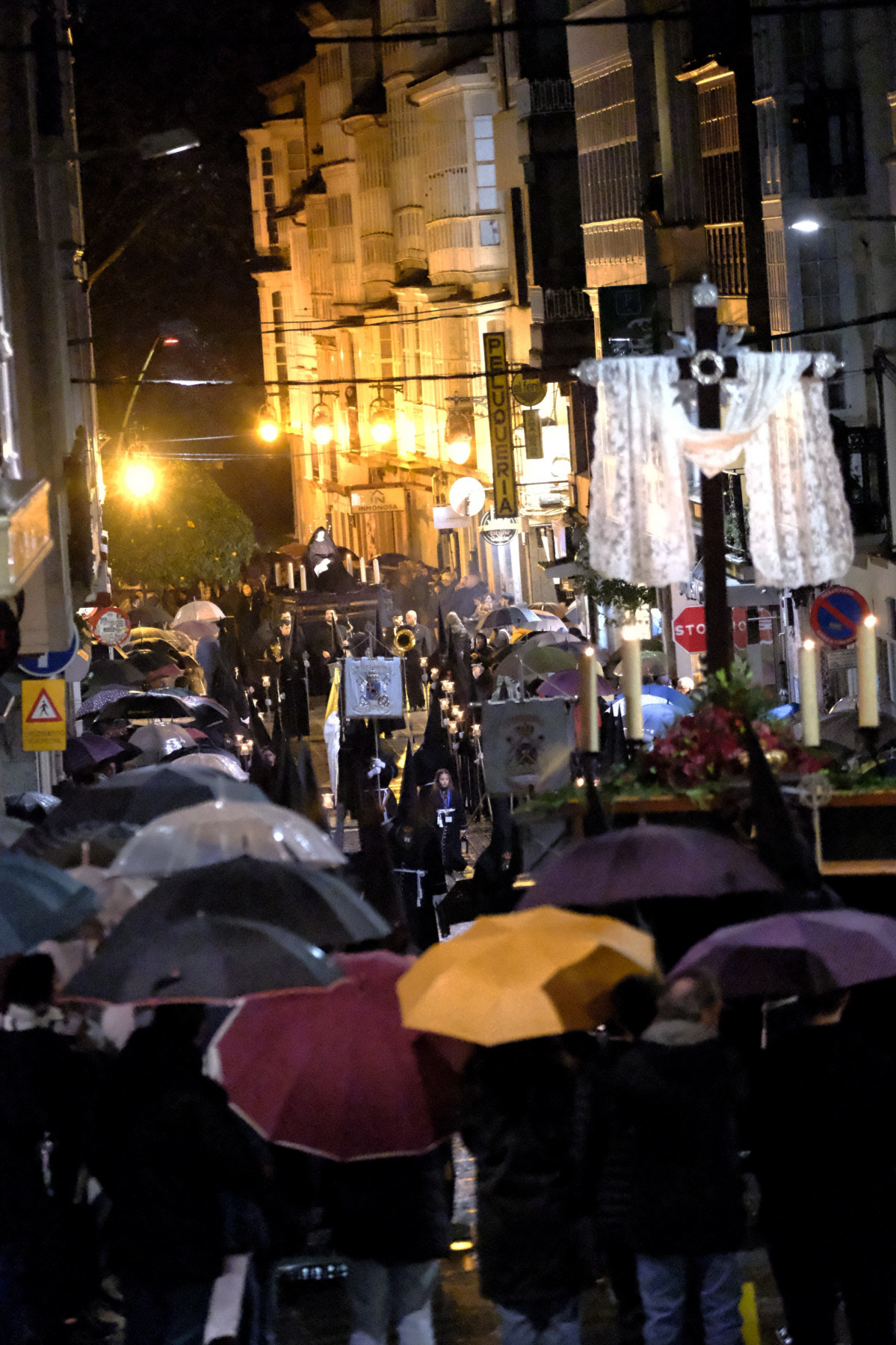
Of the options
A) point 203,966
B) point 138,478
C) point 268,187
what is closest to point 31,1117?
point 203,966

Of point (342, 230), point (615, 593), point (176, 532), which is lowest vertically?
point (615, 593)

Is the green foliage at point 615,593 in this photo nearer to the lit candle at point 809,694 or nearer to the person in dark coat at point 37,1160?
the lit candle at point 809,694

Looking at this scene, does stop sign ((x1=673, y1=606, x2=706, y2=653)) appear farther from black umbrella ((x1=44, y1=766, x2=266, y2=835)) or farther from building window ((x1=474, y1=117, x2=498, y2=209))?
building window ((x1=474, y1=117, x2=498, y2=209))

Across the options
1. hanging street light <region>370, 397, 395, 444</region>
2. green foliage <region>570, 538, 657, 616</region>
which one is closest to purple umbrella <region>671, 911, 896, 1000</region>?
green foliage <region>570, 538, 657, 616</region>

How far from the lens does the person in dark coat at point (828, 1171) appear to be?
251 inches

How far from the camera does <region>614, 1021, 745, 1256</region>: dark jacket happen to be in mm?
6316

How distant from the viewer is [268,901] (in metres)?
7.22

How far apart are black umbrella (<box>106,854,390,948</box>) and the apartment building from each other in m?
19.2

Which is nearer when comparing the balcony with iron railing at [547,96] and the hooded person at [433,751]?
the hooded person at [433,751]

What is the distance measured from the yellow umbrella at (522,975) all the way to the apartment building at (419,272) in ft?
64.9

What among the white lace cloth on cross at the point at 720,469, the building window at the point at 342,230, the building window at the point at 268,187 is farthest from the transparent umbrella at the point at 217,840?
the building window at the point at 268,187

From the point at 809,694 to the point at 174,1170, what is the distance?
360 cm

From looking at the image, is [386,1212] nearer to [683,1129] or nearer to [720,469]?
[683,1129]

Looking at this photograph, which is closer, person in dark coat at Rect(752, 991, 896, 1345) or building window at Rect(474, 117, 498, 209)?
person in dark coat at Rect(752, 991, 896, 1345)
